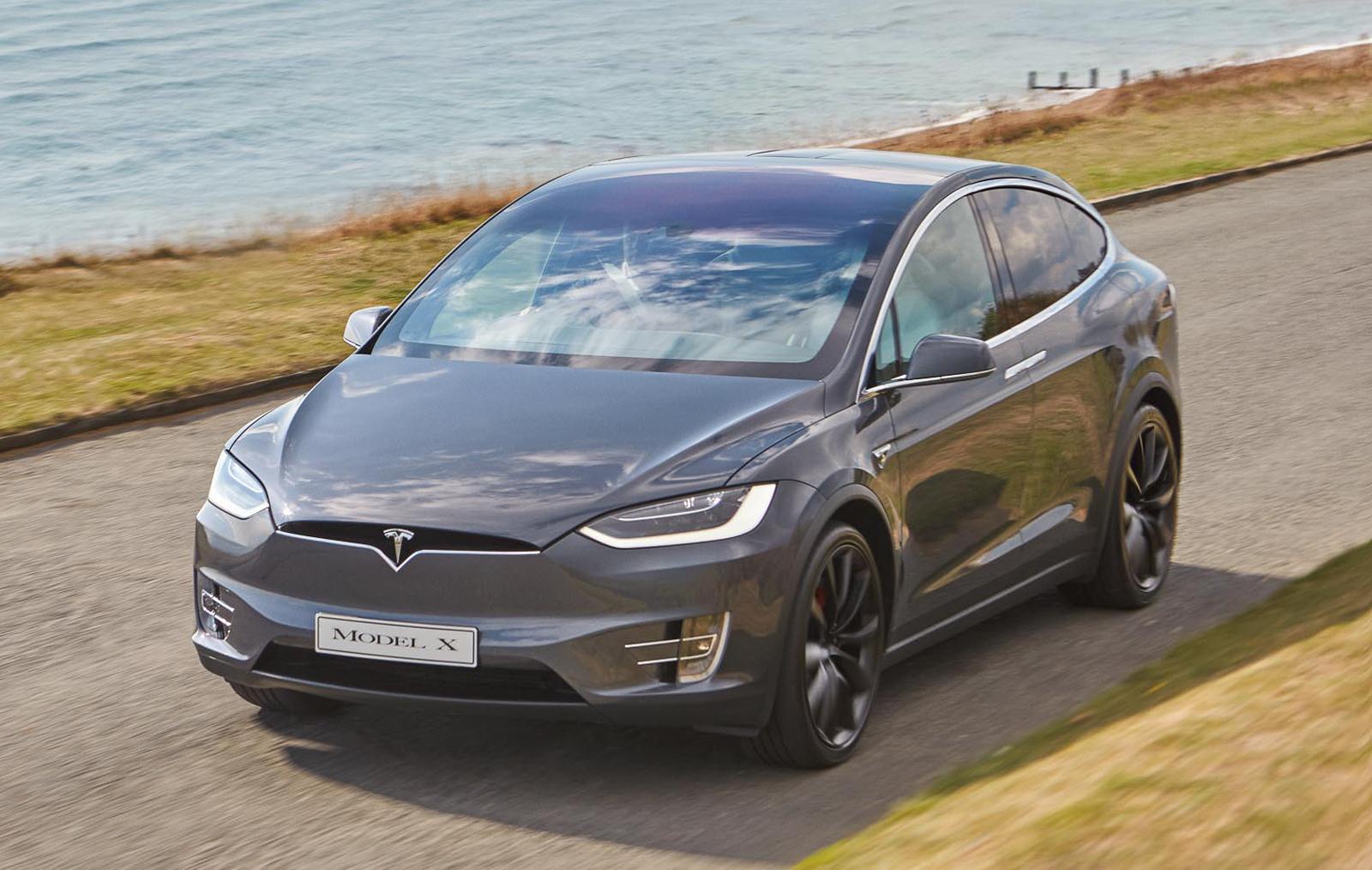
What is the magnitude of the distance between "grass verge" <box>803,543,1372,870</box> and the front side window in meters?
1.31

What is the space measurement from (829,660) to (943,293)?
151cm

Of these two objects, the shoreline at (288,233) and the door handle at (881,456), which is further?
the shoreline at (288,233)

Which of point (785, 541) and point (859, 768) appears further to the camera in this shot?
point (859, 768)

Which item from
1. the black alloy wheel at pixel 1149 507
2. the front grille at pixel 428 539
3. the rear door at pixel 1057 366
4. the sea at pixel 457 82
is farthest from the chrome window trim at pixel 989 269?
the sea at pixel 457 82

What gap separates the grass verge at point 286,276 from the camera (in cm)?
1256

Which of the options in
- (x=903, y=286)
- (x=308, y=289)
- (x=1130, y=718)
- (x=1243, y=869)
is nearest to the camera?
(x=1243, y=869)

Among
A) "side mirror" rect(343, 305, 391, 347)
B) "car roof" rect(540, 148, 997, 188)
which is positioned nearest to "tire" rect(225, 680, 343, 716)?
"side mirror" rect(343, 305, 391, 347)

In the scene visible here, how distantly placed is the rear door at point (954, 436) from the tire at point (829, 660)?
0.22 metres

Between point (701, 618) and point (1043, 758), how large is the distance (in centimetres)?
101

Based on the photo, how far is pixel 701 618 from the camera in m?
5.22

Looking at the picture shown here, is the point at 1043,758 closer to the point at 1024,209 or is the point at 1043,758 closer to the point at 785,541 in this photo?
the point at 785,541

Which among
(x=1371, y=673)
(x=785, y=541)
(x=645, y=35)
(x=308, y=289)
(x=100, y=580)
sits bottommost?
(x=645, y=35)

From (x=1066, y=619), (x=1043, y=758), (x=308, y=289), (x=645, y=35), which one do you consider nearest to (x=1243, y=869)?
(x=1043, y=758)

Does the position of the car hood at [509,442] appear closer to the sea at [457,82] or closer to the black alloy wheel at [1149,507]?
the black alloy wheel at [1149,507]
